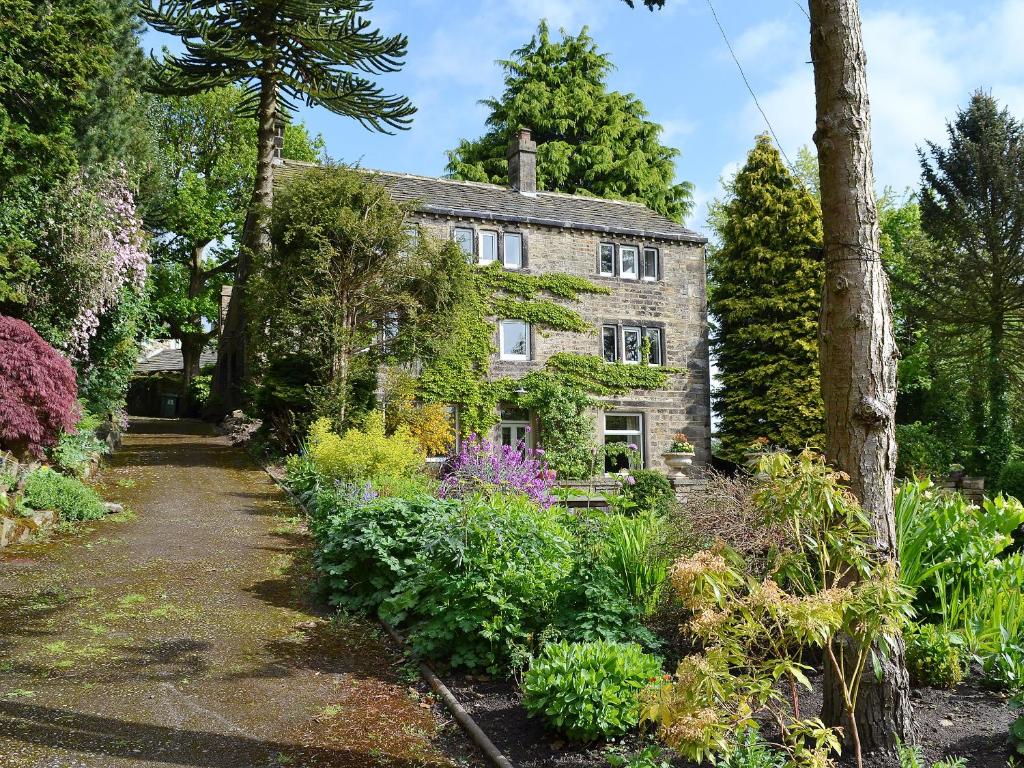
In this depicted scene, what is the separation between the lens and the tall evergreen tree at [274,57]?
2131cm

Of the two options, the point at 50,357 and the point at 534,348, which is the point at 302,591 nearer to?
the point at 50,357

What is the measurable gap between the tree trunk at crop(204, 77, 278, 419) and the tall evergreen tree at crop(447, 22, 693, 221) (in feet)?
38.8

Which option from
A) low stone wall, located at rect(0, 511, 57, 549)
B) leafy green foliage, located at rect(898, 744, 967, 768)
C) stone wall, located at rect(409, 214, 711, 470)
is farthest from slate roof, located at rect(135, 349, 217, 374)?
leafy green foliage, located at rect(898, 744, 967, 768)

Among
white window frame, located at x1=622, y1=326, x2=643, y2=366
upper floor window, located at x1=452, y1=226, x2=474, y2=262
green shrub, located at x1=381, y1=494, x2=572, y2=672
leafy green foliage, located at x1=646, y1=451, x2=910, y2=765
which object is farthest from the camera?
white window frame, located at x1=622, y1=326, x2=643, y2=366

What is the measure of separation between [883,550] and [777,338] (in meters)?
22.1

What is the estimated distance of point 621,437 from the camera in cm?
2381

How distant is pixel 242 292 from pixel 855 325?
2136 cm

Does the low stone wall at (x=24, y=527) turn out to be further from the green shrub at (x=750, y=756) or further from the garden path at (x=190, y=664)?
the green shrub at (x=750, y=756)

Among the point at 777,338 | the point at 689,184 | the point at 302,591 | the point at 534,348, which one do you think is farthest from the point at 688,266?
the point at 302,591

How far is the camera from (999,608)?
17.7 ft

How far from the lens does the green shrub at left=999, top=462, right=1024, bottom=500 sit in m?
18.5

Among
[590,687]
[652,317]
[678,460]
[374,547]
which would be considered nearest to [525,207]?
[652,317]

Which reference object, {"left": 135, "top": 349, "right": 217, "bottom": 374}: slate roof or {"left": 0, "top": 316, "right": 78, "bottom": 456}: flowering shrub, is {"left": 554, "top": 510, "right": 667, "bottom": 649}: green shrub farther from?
{"left": 135, "top": 349, "right": 217, "bottom": 374}: slate roof

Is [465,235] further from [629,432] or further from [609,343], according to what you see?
[629,432]
